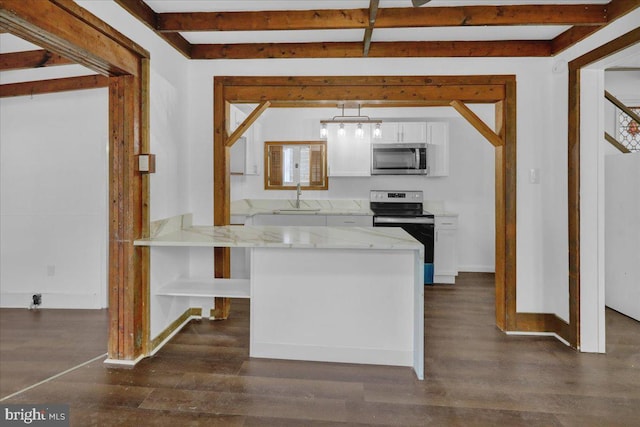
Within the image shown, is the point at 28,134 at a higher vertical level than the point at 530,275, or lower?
higher

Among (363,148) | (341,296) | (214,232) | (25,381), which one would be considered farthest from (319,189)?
(25,381)

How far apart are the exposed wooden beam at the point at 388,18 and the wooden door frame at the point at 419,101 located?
64 cm

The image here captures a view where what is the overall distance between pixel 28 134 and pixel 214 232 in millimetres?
2405

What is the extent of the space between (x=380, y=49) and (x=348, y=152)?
200 centimetres

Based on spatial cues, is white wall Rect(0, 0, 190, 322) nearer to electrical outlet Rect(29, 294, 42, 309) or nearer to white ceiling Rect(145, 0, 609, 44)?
electrical outlet Rect(29, 294, 42, 309)

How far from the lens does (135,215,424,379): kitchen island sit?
2553mm

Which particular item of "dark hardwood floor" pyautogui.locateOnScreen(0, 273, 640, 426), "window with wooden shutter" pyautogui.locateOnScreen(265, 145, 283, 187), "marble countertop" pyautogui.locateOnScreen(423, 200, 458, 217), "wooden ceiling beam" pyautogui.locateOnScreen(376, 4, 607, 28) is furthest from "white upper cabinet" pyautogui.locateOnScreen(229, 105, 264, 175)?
"marble countertop" pyautogui.locateOnScreen(423, 200, 458, 217)

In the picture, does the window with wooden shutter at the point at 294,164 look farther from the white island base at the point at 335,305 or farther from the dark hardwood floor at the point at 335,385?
the white island base at the point at 335,305

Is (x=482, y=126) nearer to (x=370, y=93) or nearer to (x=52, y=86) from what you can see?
(x=370, y=93)

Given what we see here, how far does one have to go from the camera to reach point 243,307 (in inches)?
150

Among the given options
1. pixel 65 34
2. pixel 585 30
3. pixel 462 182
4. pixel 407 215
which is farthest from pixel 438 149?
pixel 65 34

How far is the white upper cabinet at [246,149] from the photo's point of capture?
4542mm

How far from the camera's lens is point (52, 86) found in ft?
11.7

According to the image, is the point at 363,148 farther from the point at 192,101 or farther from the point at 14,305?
the point at 14,305
